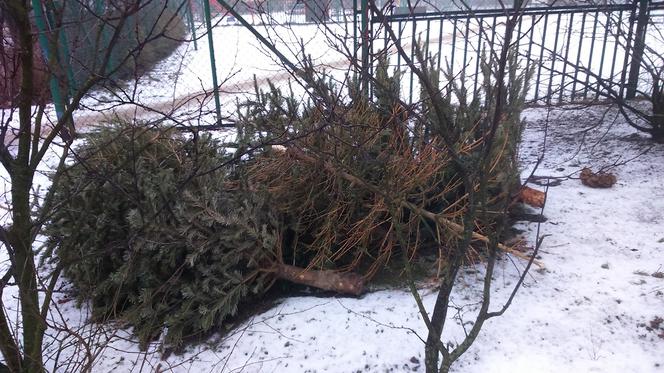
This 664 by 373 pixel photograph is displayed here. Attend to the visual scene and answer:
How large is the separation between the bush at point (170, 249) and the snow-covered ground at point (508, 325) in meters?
0.18

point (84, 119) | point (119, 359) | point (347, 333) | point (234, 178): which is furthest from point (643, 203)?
point (84, 119)

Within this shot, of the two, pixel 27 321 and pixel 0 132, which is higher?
pixel 0 132

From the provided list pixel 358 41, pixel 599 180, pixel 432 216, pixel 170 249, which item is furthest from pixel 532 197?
pixel 170 249

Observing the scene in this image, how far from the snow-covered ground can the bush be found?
176mm

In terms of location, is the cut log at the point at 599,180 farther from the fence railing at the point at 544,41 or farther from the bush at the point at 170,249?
the bush at the point at 170,249

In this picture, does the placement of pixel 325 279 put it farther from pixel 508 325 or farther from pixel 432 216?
pixel 508 325

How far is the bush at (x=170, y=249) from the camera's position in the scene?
8.89 feet

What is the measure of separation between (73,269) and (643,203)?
3.88 metres

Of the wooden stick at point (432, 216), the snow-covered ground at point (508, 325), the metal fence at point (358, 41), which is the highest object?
the metal fence at point (358, 41)

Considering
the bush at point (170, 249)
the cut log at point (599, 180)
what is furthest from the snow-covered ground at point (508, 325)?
the cut log at point (599, 180)

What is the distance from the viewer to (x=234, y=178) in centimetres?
348

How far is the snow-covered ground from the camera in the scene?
2.36 meters

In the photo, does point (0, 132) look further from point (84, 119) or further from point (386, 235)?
point (84, 119)

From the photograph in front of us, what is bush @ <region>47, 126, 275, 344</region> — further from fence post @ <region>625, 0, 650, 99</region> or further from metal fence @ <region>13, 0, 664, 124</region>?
fence post @ <region>625, 0, 650, 99</region>
